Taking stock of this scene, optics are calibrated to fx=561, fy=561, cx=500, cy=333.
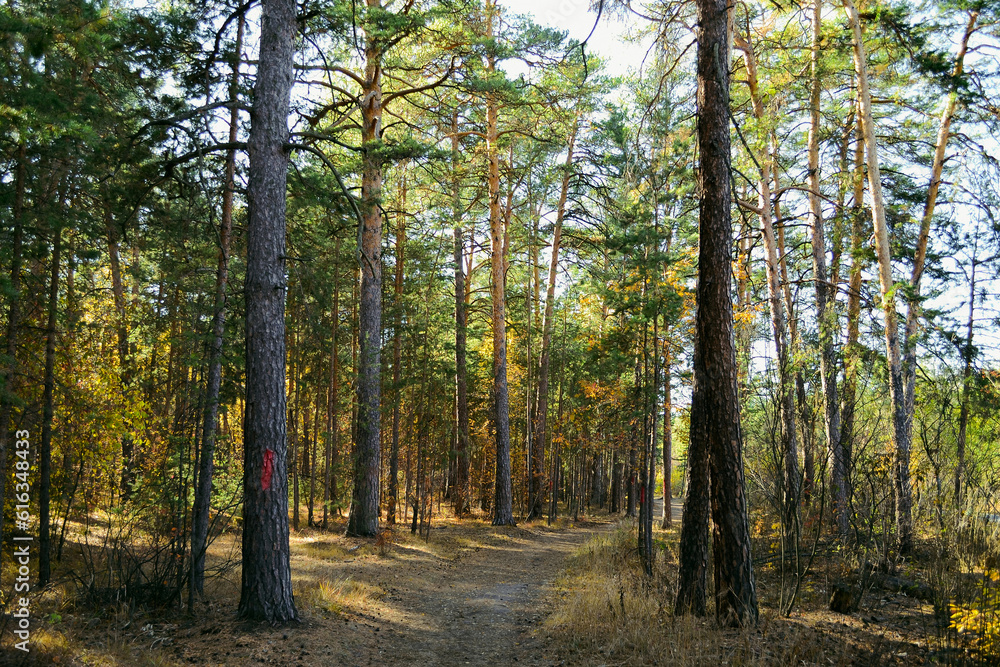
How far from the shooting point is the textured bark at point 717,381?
6.01 meters

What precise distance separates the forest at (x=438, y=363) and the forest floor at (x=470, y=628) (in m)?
0.06

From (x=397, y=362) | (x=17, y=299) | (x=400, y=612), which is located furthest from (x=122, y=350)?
(x=400, y=612)

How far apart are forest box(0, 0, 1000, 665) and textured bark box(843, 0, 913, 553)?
0.22 feet

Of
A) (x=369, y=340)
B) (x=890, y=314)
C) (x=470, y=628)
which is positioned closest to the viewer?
(x=470, y=628)

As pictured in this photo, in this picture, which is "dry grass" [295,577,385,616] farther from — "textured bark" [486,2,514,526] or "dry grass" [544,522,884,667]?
"textured bark" [486,2,514,526]

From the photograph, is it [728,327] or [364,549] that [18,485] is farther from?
[728,327]

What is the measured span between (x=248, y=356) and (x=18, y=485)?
4.47 m

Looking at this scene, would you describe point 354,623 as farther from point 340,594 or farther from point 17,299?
point 17,299

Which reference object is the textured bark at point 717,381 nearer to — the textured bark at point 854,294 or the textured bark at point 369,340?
the textured bark at point 854,294

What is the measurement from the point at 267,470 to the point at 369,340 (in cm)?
638

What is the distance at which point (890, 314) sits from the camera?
1023cm

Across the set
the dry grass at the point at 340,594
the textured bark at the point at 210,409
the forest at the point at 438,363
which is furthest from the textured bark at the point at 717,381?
the textured bark at the point at 210,409

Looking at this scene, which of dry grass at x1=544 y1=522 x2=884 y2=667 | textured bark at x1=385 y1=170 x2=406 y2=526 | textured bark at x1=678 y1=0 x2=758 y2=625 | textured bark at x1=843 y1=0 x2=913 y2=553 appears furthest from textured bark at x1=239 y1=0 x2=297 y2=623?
textured bark at x1=843 y1=0 x2=913 y2=553

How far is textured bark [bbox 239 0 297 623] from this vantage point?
19.8 feet
